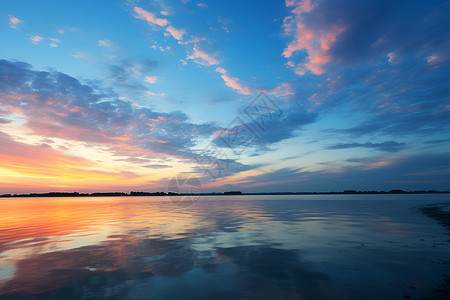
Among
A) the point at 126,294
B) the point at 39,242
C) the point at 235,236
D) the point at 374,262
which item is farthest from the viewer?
the point at 235,236

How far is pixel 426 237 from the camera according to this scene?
55.1 ft

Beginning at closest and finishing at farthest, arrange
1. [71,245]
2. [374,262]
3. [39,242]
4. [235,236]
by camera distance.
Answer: [374,262] → [71,245] → [39,242] → [235,236]

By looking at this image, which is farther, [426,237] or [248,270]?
[426,237]

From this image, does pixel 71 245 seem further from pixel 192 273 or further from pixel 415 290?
pixel 415 290

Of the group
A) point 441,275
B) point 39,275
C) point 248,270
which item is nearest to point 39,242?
point 39,275

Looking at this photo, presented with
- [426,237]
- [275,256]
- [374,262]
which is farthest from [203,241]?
[426,237]

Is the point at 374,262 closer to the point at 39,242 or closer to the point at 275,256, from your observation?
the point at 275,256

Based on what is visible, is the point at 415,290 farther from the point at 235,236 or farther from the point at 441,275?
the point at 235,236

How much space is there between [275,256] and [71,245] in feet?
44.1

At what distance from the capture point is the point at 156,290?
26.6 ft

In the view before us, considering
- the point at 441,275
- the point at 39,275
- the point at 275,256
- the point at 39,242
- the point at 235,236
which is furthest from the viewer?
the point at 235,236

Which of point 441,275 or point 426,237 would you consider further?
point 426,237

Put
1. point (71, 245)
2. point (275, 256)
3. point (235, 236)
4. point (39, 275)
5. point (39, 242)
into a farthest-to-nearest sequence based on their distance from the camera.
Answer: point (235, 236), point (39, 242), point (71, 245), point (275, 256), point (39, 275)

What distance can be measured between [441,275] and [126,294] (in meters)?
12.0
